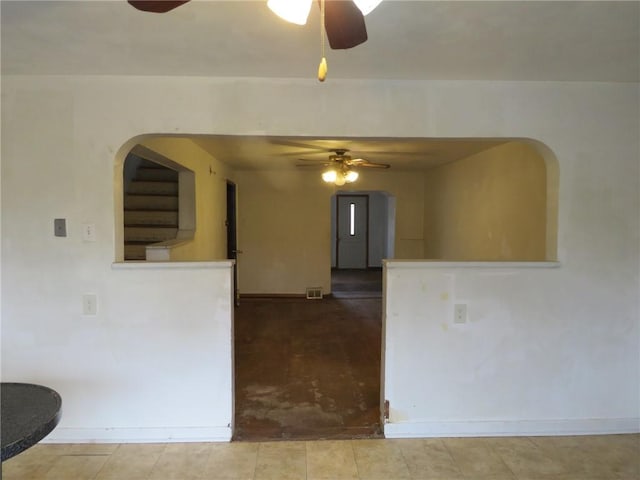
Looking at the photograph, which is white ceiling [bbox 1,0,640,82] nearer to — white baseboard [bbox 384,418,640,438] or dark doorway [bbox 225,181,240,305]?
white baseboard [bbox 384,418,640,438]

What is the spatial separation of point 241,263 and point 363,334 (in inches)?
113

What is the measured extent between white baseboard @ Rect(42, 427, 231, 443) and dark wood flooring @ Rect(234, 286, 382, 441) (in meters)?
0.15

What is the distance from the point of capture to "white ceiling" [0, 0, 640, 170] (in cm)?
158

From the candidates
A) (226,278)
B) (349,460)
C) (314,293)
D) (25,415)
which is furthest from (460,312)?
(314,293)

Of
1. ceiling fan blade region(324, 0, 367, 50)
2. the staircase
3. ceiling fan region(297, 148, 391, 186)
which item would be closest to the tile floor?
ceiling fan blade region(324, 0, 367, 50)

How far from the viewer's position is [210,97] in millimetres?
2375

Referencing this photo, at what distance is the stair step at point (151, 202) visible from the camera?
15.0 ft

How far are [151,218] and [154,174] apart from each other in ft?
2.12

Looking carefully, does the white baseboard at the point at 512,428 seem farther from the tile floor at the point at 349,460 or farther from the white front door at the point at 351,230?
the white front door at the point at 351,230

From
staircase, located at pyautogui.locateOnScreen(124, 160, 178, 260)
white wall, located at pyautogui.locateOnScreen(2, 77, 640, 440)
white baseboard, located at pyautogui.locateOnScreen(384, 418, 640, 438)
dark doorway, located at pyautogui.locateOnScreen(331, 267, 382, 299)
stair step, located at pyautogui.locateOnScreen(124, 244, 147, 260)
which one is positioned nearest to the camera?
white wall, located at pyautogui.locateOnScreen(2, 77, 640, 440)

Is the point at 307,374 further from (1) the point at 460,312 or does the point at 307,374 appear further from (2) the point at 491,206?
(2) the point at 491,206

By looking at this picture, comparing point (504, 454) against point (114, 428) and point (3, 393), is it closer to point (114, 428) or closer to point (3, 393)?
point (114, 428)

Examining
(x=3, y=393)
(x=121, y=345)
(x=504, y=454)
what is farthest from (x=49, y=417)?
(x=504, y=454)

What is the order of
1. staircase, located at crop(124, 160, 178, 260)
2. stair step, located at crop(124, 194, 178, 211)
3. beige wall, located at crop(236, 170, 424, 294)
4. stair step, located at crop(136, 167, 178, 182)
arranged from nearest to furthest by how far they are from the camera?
staircase, located at crop(124, 160, 178, 260)
stair step, located at crop(124, 194, 178, 211)
stair step, located at crop(136, 167, 178, 182)
beige wall, located at crop(236, 170, 424, 294)
